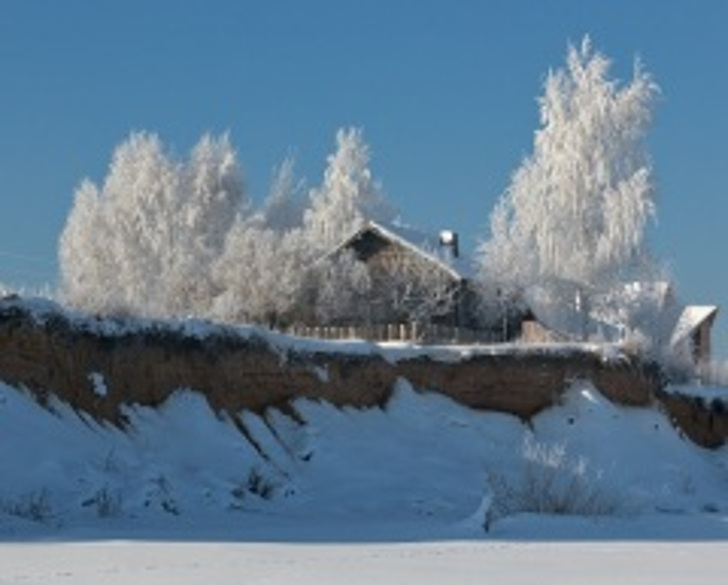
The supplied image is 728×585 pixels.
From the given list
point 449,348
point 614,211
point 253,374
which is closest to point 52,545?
point 253,374

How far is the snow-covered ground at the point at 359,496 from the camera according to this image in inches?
621

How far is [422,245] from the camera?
5678cm

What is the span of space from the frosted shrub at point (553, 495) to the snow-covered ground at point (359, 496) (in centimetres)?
5

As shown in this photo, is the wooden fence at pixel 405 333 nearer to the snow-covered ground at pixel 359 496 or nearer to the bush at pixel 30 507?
the snow-covered ground at pixel 359 496

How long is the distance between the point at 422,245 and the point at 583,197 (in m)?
5.89

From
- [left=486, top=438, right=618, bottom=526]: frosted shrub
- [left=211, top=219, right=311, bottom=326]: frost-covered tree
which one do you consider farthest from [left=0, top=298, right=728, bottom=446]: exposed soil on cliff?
[left=211, top=219, right=311, bottom=326]: frost-covered tree

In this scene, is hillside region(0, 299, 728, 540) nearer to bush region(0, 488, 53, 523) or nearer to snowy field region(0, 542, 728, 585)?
bush region(0, 488, 53, 523)

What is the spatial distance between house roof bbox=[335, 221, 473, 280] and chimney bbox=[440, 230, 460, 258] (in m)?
0.41

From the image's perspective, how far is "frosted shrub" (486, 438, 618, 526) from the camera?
24.9m

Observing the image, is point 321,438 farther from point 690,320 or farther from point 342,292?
point 690,320

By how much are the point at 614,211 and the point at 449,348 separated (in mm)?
20849

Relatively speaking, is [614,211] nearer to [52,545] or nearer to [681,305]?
[681,305]

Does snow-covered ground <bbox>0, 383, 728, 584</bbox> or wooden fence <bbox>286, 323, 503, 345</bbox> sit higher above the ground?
wooden fence <bbox>286, 323, 503, 345</bbox>

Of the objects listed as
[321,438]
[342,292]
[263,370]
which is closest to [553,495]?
[321,438]
